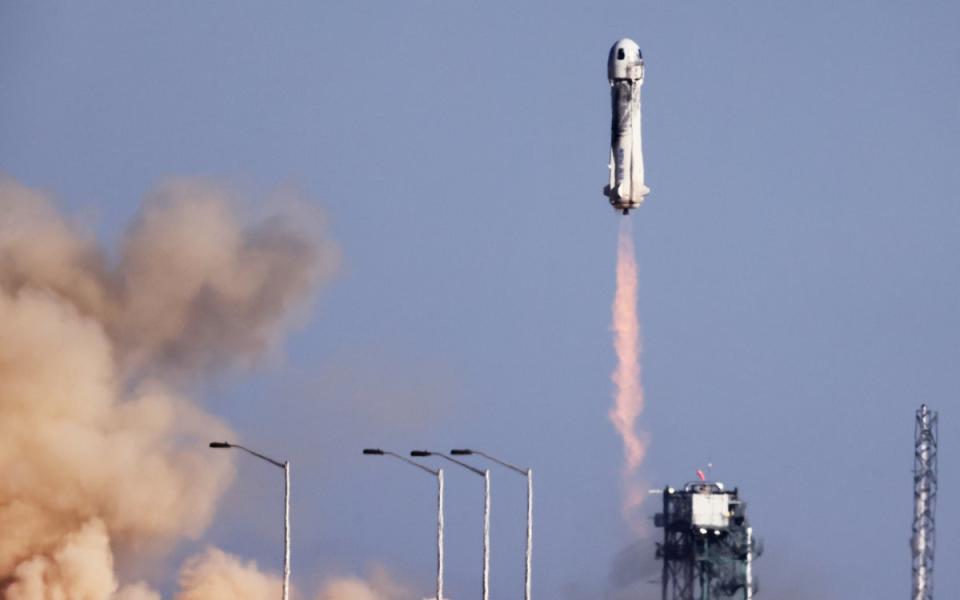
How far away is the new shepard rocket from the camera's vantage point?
17850 cm

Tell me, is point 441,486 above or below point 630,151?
below

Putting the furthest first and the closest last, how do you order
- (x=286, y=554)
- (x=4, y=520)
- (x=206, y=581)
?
(x=206, y=581), (x=4, y=520), (x=286, y=554)

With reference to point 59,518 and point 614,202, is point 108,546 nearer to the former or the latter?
point 59,518

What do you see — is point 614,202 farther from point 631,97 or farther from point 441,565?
point 441,565

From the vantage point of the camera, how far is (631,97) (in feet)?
589

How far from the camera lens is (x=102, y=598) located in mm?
176375

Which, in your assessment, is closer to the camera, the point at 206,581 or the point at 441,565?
the point at 441,565

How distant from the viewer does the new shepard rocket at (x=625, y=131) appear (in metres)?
178

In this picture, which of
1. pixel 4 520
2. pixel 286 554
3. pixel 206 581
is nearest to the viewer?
pixel 286 554

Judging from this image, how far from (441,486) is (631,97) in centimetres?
3134

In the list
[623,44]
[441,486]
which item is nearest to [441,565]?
[441,486]

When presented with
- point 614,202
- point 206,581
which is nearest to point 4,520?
point 206,581

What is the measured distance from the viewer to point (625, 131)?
179 metres

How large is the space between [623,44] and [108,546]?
4079 centimetres
